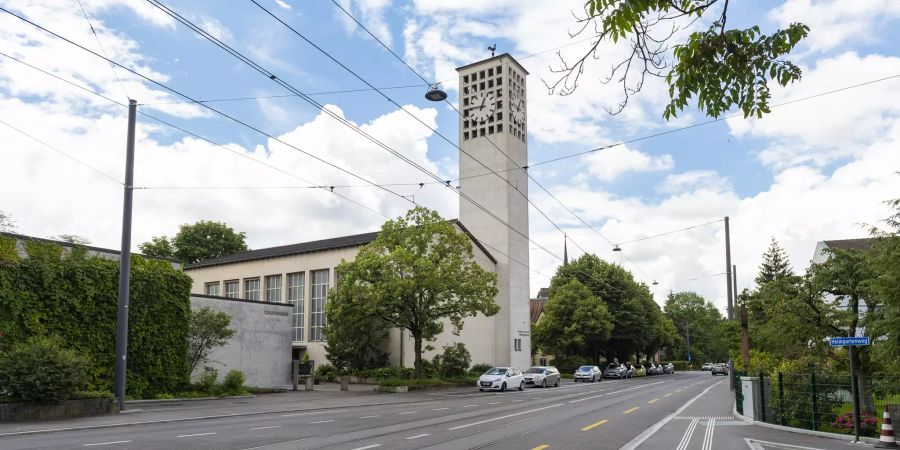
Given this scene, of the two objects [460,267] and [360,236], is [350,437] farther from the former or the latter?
[360,236]

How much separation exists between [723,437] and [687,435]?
30.8 inches

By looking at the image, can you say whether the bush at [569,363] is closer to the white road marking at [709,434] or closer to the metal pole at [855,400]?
the white road marking at [709,434]

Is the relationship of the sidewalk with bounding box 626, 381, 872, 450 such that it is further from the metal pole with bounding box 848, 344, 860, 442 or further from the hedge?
the hedge

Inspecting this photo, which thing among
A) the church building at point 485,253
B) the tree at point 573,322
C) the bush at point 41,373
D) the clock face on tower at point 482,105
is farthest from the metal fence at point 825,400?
the tree at point 573,322

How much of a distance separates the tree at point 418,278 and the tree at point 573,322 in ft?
86.5

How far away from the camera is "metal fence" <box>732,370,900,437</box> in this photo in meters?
15.2

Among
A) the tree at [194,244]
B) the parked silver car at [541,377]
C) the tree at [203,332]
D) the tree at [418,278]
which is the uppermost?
the tree at [194,244]

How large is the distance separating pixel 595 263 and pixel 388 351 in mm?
34479

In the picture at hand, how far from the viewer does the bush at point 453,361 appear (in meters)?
43.1

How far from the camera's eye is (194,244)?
258 ft

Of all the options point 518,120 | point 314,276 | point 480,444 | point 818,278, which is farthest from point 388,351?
point 480,444

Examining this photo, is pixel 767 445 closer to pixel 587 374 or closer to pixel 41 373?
pixel 41 373

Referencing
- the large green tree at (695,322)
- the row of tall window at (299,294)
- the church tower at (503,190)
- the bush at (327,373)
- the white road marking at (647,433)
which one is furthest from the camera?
the large green tree at (695,322)

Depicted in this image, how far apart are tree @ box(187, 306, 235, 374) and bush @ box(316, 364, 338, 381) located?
1444cm
